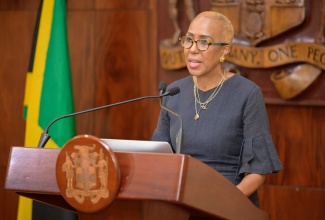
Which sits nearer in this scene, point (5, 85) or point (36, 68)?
point (36, 68)

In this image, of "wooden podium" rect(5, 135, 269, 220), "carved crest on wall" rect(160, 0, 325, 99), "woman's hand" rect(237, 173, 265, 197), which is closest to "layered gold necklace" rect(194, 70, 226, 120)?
"woman's hand" rect(237, 173, 265, 197)

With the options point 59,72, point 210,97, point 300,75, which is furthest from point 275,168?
point 59,72

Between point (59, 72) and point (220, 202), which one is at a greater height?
point (59, 72)

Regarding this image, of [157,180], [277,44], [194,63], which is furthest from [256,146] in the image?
[277,44]

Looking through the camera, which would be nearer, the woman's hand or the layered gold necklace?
the woman's hand

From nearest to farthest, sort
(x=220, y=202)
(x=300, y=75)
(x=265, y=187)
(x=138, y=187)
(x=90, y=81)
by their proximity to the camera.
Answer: (x=138, y=187) → (x=220, y=202) → (x=300, y=75) → (x=265, y=187) → (x=90, y=81)

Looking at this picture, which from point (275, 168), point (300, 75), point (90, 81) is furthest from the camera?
point (90, 81)

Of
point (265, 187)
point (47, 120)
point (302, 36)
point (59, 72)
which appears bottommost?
point (265, 187)

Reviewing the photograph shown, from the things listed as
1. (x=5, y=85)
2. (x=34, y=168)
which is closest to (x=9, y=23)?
(x=5, y=85)

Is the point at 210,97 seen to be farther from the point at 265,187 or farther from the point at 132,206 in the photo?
the point at 265,187

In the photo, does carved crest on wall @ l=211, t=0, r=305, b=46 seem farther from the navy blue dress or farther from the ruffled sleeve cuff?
the ruffled sleeve cuff

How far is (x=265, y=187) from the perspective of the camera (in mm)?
4090

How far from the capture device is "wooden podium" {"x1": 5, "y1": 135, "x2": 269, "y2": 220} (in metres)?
1.95

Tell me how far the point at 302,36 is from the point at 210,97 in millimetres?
1339
